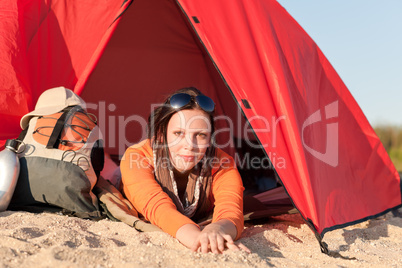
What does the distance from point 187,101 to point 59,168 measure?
0.70 m

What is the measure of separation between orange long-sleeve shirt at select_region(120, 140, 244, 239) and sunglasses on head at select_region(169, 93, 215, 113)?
272 mm

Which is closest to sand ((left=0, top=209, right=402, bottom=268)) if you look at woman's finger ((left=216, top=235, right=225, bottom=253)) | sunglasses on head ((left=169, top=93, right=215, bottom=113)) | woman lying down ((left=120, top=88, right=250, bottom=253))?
woman's finger ((left=216, top=235, right=225, bottom=253))

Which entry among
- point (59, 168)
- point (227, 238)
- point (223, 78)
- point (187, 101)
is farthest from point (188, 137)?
point (59, 168)

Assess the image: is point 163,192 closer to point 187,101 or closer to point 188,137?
point 188,137

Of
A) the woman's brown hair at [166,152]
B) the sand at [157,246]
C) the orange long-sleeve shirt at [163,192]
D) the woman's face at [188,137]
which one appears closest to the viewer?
the sand at [157,246]

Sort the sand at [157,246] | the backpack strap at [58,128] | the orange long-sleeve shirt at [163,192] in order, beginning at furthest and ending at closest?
the backpack strap at [58,128], the orange long-sleeve shirt at [163,192], the sand at [157,246]

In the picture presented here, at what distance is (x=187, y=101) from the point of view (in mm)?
1995

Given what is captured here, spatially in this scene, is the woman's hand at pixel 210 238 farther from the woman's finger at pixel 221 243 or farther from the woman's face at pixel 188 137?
the woman's face at pixel 188 137

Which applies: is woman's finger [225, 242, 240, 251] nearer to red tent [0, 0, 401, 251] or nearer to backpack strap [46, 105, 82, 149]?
red tent [0, 0, 401, 251]

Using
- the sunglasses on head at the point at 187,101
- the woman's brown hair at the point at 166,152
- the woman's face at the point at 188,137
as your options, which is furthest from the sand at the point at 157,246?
the sunglasses on head at the point at 187,101

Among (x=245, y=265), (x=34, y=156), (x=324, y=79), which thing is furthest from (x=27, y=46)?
(x=245, y=265)

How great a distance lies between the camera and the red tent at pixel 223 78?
211 centimetres

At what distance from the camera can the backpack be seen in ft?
6.82

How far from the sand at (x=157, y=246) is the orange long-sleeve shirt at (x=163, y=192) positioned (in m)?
0.09
